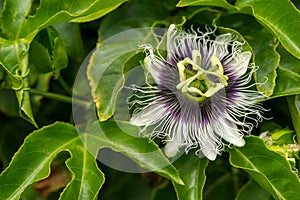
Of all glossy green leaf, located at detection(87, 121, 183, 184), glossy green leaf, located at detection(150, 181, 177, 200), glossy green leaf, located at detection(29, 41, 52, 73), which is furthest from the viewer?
glossy green leaf, located at detection(150, 181, 177, 200)

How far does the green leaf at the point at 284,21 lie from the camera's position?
3.16 ft

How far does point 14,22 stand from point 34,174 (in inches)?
10.4

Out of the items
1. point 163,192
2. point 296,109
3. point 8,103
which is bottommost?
point 163,192

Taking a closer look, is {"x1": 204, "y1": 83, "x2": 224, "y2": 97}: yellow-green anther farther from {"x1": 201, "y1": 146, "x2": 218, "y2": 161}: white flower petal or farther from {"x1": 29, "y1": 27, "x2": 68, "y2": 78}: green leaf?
{"x1": 29, "y1": 27, "x2": 68, "y2": 78}: green leaf

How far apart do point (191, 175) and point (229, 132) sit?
0.09m

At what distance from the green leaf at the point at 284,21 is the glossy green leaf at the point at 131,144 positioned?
0.25 m

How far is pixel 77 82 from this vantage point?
3.81 feet

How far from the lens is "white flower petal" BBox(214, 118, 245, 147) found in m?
1.01

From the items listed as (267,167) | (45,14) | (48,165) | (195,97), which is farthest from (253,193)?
(45,14)

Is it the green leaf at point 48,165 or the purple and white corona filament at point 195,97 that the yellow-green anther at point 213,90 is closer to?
the purple and white corona filament at point 195,97

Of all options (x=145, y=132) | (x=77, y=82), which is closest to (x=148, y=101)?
(x=145, y=132)

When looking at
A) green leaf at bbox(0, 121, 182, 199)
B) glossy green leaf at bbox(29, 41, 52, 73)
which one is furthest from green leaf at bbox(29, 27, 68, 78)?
green leaf at bbox(0, 121, 182, 199)

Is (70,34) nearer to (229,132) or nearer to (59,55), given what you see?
(59,55)

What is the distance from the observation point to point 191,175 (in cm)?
103
